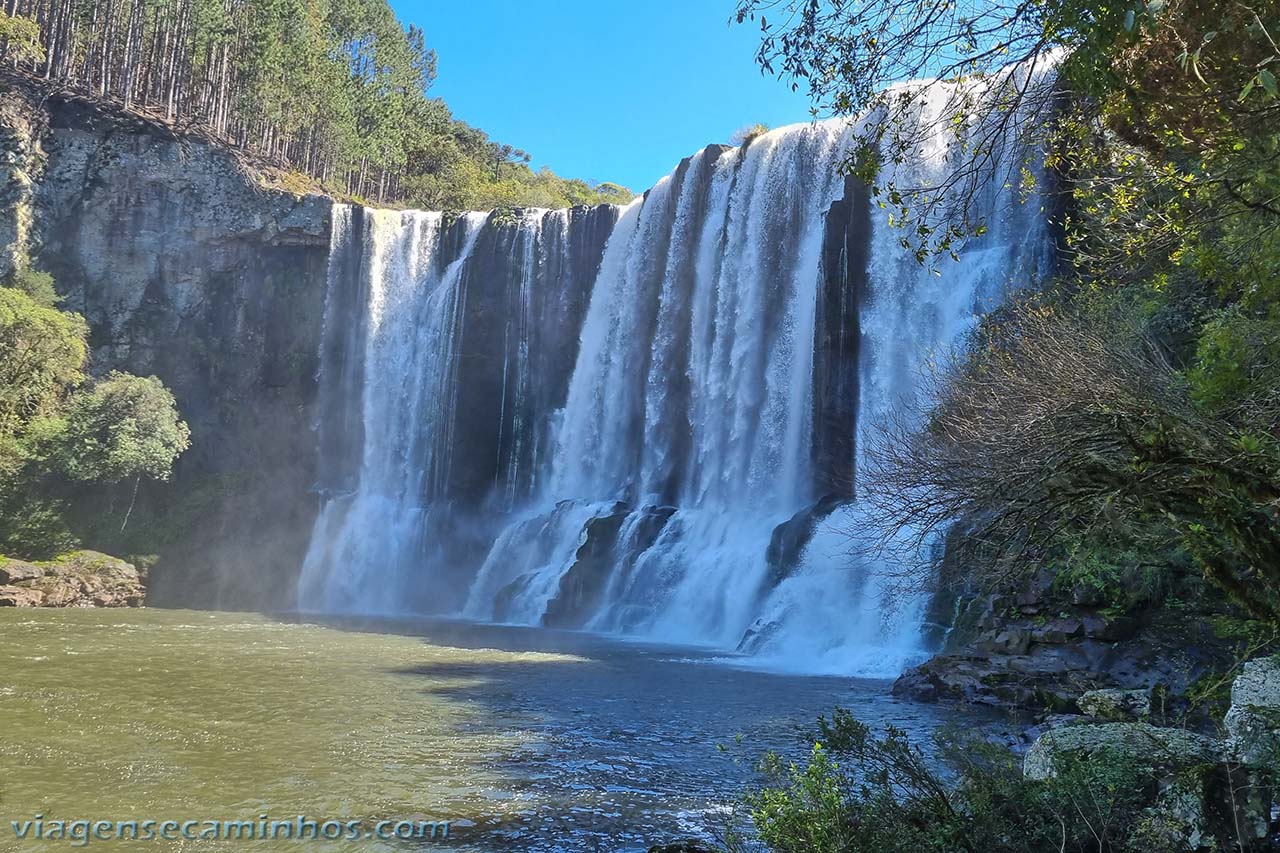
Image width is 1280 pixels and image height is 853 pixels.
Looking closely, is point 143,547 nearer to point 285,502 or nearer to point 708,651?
point 285,502

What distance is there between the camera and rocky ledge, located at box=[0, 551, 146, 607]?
26.7m

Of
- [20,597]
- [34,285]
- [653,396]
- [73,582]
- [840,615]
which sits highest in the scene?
[34,285]

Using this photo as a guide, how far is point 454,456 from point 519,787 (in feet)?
99.4

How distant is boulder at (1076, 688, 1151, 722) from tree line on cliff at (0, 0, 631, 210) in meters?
40.0

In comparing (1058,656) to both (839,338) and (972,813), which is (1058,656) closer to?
(972,813)

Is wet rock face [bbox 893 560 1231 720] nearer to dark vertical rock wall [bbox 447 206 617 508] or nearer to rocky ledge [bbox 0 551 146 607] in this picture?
dark vertical rock wall [bbox 447 206 617 508]

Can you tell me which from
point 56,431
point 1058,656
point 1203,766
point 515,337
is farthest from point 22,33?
point 1203,766

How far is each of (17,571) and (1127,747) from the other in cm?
3067

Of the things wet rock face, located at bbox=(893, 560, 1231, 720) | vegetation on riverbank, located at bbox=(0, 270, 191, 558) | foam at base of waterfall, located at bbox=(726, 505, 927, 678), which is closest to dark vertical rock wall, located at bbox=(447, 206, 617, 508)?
vegetation on riverbank, located at bbox=(0, 270, 191, 558)

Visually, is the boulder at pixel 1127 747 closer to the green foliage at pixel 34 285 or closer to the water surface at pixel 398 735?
the water surface at pixel 398 735

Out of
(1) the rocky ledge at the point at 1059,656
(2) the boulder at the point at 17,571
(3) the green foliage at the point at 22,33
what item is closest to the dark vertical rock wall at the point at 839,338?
(1) the rocky ledge at the point at 1059,656

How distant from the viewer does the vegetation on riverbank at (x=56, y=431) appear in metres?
31.0

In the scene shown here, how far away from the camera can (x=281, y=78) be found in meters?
44.1

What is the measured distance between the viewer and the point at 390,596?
34938 mm
